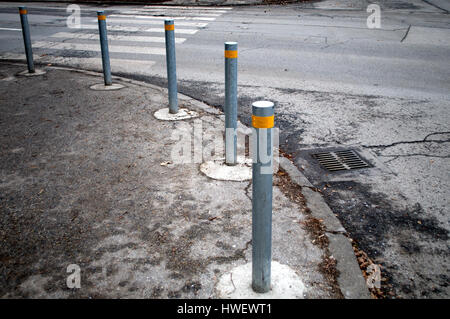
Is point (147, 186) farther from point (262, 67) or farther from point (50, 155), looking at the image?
point (262, 67)

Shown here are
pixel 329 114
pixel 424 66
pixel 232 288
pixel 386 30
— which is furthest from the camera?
pixel 386 30

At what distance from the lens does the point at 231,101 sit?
4422 millimetres

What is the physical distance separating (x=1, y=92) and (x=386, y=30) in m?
10.9

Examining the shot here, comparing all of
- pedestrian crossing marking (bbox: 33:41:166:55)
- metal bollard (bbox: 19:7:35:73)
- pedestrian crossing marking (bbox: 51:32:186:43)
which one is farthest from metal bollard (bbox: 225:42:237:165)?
pedestrian crossing marking (bbox: 51:32:186:43)

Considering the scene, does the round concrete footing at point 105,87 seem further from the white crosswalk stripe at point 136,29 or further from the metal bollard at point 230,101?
the white crosswalk stripe at point 136,29

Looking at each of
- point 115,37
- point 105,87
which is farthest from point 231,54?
point 115,37

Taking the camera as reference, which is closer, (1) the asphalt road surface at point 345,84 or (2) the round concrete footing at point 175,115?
(1) the asphalt road surface at point 345,84

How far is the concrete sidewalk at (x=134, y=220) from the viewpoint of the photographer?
2.97m

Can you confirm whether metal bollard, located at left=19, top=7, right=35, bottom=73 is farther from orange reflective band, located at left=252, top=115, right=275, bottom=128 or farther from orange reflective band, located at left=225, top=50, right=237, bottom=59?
orange reflective band, located at left=252, top=115, right=275, bottom=128

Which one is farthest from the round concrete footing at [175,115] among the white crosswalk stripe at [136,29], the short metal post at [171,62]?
the white crosswalk stripe at [136,29]

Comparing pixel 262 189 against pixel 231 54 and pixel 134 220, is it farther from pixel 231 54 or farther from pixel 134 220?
pixel 231 54

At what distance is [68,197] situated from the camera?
4.05 metres

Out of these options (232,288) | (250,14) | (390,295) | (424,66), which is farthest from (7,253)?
(250,14)

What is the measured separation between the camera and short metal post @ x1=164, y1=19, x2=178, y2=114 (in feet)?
18.2
